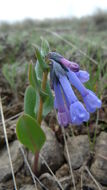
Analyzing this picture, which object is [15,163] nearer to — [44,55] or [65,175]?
A: [65,175]

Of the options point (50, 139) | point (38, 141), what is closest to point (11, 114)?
point (50, 139)

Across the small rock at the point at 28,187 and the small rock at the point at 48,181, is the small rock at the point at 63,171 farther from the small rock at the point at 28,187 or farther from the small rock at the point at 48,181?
the small rock at the point at 28,187

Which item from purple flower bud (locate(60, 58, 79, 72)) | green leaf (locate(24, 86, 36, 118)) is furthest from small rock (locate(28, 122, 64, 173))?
purple flower bud (locate(60, 58, 79, 72))

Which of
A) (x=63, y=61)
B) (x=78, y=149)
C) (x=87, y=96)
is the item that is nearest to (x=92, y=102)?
(x=87, y=96)

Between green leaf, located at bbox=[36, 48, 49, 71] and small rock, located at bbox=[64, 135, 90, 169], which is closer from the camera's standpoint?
green leaf, located at bbox=[36, 48, 49, 71]

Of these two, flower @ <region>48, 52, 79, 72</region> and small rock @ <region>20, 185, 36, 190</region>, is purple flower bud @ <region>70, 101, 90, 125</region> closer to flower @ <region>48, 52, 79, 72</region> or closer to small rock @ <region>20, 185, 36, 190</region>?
flower @ <region>48, 52, 79, 72</region>

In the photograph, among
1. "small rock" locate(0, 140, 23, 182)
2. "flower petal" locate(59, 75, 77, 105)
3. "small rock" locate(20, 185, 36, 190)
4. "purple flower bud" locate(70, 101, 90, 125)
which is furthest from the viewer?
"small rock" locate(0, 140, 23, 182)

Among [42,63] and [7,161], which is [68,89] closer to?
[42,63]
